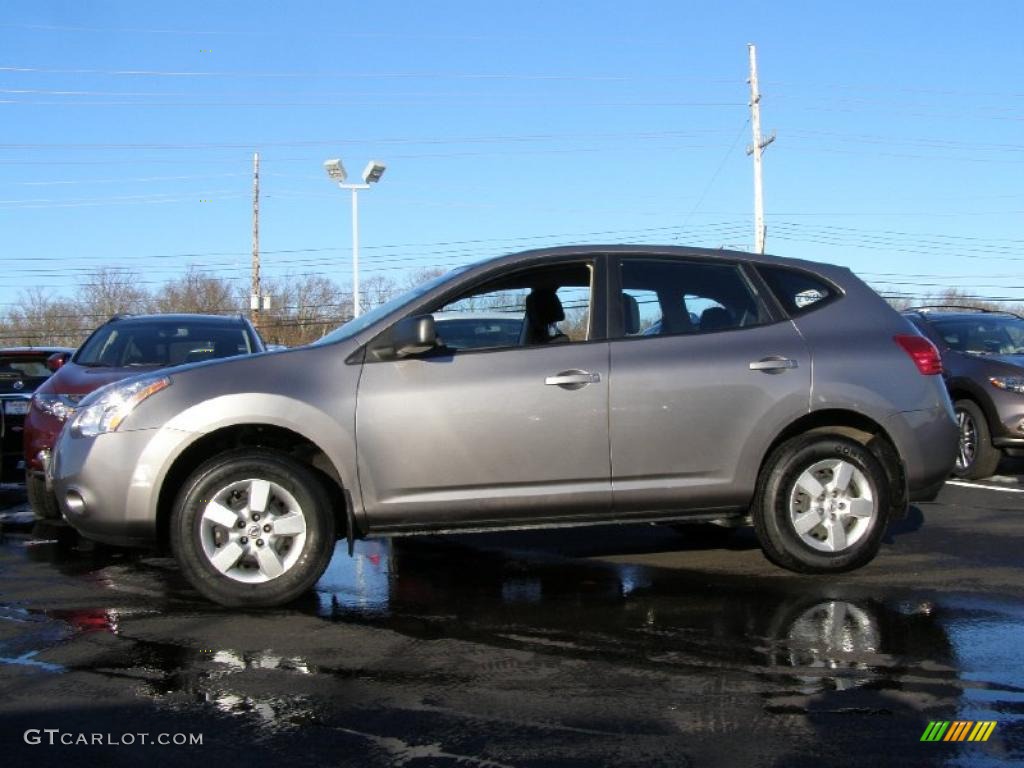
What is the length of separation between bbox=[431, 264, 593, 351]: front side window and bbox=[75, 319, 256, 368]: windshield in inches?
133

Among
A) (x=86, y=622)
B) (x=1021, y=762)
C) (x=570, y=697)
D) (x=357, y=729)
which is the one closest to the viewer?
(x=1021, y=762)

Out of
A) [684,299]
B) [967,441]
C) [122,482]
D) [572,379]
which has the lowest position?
[967,441]

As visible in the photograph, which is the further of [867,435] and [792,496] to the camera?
[867,435]

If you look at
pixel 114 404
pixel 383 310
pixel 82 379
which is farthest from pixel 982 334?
pixel 114 404

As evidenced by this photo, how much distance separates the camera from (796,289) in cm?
575

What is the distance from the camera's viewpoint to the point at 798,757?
3141 millimetres

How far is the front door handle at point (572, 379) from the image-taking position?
5.16 m

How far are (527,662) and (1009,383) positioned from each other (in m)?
7.39

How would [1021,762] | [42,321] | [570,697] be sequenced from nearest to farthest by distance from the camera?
[1021,762], [570,697], [42,321]

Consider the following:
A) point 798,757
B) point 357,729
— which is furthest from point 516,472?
point 798,757

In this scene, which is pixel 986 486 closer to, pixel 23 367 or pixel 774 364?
pixel 774 364

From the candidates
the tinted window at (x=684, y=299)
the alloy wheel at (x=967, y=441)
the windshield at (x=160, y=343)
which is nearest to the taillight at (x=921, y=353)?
the tinted window at (x=684, y=299)

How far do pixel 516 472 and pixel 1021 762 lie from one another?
264 cm

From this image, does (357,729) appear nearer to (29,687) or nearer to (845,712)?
(29,687)
